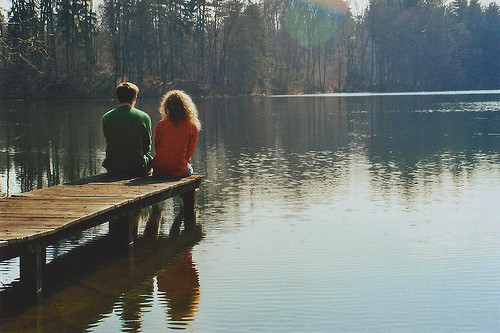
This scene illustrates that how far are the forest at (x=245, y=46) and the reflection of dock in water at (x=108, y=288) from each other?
34.5 meters

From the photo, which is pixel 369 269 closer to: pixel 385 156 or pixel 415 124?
pixel 385 156

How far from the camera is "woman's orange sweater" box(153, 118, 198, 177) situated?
8891 millimetres

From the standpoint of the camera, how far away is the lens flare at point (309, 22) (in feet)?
303

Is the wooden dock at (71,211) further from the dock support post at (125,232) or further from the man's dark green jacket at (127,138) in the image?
the man's dark green jacket at (127,138)

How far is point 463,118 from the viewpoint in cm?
3128

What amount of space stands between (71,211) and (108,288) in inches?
31.3

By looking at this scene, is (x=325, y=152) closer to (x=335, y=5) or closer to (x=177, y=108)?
(x=177, y=108)

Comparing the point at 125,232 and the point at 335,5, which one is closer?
the point at 125,232

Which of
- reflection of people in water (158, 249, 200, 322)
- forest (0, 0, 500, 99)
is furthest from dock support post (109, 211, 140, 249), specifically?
forest (0, 0, 500, 99)

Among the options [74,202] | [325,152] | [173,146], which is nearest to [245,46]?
[325,152]

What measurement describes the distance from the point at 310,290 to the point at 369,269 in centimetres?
82

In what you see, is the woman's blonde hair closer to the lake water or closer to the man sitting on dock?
the man sitting on dock

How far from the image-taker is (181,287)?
6.23m

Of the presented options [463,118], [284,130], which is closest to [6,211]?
[284,130]
